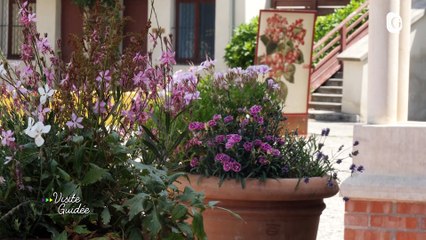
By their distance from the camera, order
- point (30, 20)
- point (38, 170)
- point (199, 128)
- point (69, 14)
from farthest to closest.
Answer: point (69, 14), point (199, 128), point (30, 20), point (38, 170)

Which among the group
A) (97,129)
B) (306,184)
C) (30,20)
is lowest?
(306,184)

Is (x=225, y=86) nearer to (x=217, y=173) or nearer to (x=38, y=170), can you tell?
(x=217, y=173)

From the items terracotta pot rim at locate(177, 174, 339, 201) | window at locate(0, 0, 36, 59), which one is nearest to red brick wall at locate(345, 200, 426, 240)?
terracotta pot rim at locate(177, 174, 339, 201)

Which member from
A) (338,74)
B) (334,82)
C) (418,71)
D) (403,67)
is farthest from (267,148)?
(338,74)

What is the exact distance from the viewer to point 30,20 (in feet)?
11.8

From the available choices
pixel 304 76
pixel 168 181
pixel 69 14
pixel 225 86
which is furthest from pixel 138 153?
pixel 69 14

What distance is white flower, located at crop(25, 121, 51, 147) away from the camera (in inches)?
124

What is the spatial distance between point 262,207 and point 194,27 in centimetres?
2142

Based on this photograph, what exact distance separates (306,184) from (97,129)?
1.93 metres

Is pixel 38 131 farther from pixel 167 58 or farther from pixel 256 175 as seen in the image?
pixel 256 175

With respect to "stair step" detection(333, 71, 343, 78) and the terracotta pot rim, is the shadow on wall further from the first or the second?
the terracotta pot rim

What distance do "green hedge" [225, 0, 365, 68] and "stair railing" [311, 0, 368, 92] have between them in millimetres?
631

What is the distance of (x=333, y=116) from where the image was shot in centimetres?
2034

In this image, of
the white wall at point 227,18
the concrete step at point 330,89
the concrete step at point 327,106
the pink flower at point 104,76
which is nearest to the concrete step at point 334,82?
the concrete step at point 330,89
